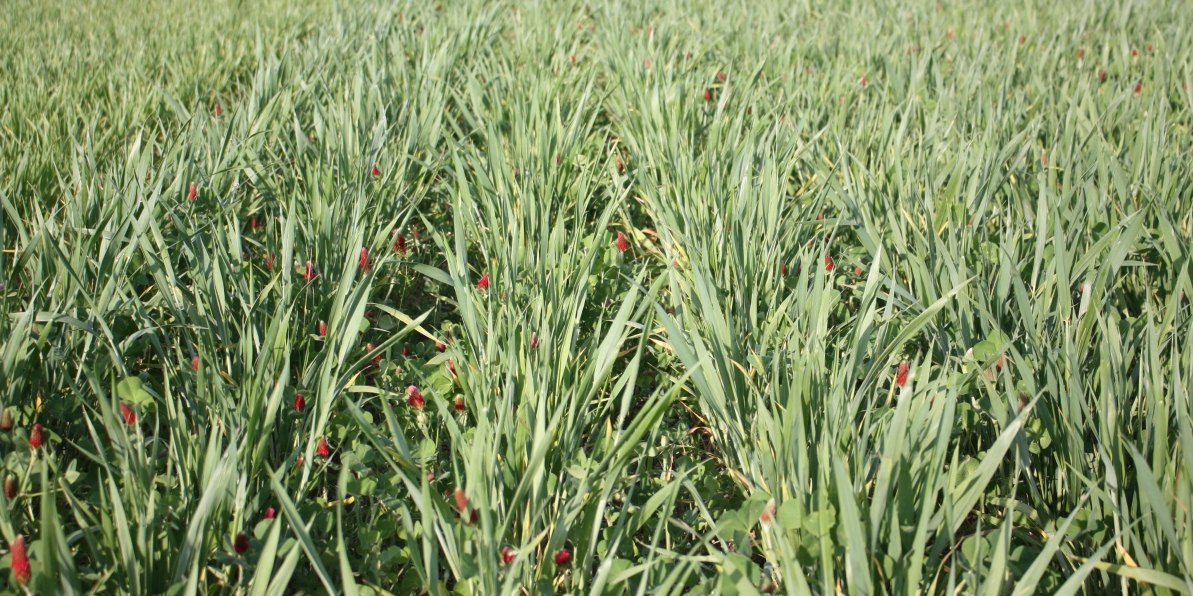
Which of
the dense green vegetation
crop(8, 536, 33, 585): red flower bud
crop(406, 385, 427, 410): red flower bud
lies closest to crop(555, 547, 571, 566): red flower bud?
the dense green vegetation

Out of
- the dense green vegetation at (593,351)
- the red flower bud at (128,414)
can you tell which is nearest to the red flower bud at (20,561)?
the dense green vegetation at (593,351)

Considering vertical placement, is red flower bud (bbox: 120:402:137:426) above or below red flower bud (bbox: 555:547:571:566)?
above

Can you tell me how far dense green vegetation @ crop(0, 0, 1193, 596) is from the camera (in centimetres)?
105

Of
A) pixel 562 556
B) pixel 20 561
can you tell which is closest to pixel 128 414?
pixel 20 561

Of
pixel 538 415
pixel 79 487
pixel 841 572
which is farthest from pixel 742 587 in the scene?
pixel 79 487

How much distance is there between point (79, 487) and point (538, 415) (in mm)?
737

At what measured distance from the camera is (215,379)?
1165 mm

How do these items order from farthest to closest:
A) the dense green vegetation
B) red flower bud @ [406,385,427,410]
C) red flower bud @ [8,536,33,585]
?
red flower bud @ [406,385,427,410], the dense green vegetation, red flower bud @ [8,536,33,585]

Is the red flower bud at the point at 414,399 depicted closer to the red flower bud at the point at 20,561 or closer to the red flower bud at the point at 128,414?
the red flower bud at the point at 128,414

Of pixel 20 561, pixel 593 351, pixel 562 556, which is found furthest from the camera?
pixel 593 351

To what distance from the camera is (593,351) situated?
1.41 m

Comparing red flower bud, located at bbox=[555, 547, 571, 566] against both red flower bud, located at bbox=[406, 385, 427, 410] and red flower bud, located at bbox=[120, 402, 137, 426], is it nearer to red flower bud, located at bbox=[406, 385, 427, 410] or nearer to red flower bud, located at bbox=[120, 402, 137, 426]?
red flower bud, located at bbox=[406, 385, 427, 410]

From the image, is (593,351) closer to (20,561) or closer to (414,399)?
(414,399)

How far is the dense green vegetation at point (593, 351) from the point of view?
1049 mm
